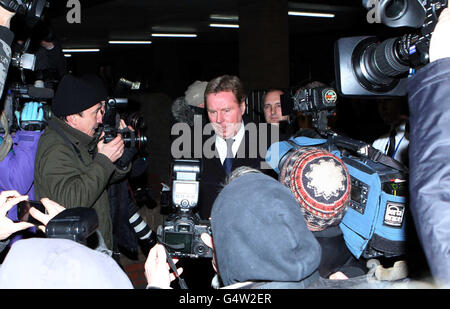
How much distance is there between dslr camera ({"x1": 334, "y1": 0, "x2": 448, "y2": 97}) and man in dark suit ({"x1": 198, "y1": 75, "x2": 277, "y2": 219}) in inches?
→ 31.8

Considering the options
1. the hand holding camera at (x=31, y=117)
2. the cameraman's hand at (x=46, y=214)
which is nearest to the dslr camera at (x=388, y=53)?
the cameraman's hand at (x=46, y=214)

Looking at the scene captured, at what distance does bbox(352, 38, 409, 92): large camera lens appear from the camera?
1389 millimetres

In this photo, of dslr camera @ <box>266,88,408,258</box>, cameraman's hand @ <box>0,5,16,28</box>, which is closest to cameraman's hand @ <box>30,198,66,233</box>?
dslr camera @ <box>266,88,408,258</box>

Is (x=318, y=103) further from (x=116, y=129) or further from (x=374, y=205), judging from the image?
(x=116, y=129)

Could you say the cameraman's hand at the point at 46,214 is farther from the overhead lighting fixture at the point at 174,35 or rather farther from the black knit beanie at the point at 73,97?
A: the overhead lighting fixture at the point at 174,35

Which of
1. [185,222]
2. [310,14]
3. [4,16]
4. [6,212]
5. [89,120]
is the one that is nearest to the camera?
[6,212]

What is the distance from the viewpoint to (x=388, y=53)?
139cm

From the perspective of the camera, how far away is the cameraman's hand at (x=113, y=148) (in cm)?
211

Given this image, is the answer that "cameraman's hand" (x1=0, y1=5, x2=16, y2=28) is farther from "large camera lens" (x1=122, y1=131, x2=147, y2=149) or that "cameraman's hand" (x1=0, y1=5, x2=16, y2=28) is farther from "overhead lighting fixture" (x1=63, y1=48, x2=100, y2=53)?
"overhead lighting fixture" (x1=63, y1=48, x2=100, y2=53)

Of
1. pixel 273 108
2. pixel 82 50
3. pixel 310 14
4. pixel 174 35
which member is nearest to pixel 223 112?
pixel 273 108

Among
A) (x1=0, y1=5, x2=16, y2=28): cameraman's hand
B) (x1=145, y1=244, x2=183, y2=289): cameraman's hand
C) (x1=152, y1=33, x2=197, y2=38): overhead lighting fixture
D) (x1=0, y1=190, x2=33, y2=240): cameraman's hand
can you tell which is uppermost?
(x1=152, y1=33, x2=197, y2=38): overhead lighting fixture

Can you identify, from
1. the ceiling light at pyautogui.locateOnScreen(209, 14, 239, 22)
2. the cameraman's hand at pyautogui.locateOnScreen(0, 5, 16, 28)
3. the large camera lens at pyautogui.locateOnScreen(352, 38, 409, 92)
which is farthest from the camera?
the ceiling light at pyautogui.locateOnScreen(209, 14, 239, 22)

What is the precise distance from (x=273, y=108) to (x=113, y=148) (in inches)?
53.3
